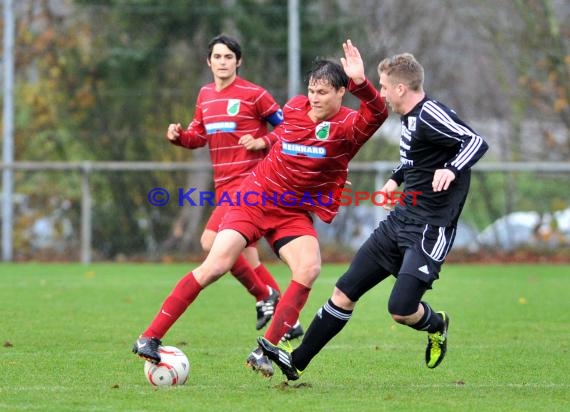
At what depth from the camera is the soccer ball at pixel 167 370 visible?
621 centimetres

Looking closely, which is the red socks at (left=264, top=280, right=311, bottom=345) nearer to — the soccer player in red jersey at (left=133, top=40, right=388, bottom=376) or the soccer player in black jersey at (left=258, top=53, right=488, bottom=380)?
the soccer player in red jersey at (left=133, top=40, right=388, bottom=376)

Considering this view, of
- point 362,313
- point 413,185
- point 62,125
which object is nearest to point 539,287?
point 362,313

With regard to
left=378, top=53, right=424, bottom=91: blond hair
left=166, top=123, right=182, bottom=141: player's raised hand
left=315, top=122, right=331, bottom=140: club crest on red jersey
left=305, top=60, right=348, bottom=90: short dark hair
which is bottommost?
left=166, top=123, right=182, bottom=141: player's raised hand

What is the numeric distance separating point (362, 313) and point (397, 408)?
494cm

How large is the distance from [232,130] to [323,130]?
221cm

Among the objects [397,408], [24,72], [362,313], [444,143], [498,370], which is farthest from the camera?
[24,72]

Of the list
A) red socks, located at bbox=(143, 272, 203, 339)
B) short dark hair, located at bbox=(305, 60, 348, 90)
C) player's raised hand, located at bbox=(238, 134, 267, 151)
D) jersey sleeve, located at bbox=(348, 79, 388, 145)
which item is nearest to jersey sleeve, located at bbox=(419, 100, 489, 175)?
jersey sleeve, located at bbox=(348, 79, 388, 145)

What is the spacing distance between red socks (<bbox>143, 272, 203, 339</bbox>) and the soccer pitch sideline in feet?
1.01

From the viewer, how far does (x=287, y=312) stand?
662 centimetres

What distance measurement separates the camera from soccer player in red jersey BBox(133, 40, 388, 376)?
6570 mm

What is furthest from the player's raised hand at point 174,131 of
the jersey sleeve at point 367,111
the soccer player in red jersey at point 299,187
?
the jersey sleeve at point 367,111

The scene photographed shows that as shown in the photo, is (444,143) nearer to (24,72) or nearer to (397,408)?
(397,408)

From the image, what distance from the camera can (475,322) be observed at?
970 centimetres

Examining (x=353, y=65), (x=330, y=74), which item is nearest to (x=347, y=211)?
(x=330, y=74)
